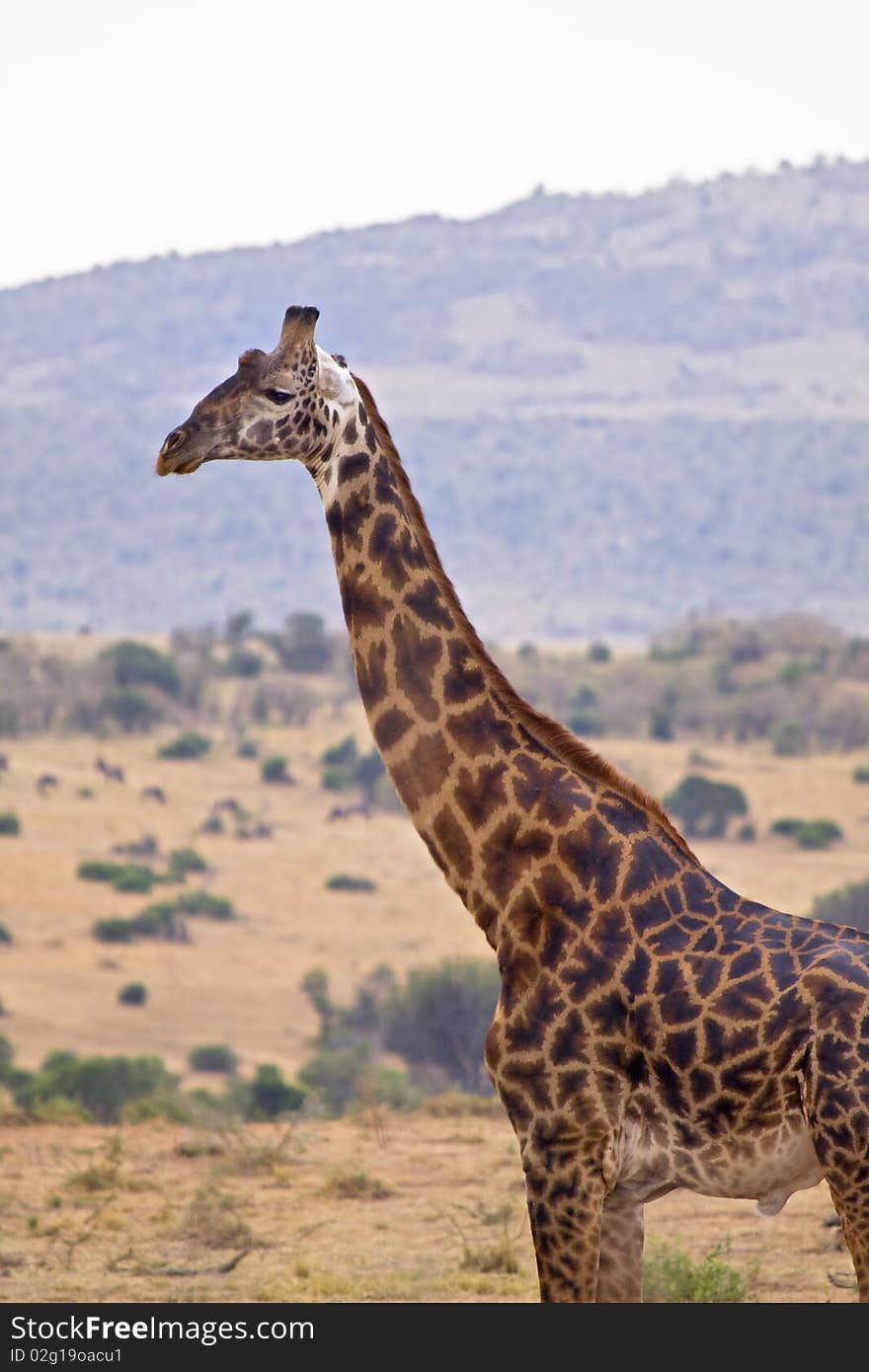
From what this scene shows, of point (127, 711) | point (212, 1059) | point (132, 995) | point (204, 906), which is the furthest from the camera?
point (127, 711)

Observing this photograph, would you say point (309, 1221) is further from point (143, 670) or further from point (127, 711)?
point (143, 670)

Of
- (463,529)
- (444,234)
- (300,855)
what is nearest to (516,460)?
(463,529)

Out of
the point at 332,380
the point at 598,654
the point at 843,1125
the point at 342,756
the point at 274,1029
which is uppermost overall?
the point at 332,380

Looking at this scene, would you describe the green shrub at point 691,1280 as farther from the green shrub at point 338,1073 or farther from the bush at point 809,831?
the bush at point 809,831

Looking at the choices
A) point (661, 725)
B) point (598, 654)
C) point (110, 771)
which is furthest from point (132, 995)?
point (598, 654)

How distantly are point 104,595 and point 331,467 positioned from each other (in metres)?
86.6

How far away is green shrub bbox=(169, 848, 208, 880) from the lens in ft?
99.1

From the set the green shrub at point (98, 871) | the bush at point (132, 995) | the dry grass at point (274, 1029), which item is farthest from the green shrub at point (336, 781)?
the bush at point (132, 995)

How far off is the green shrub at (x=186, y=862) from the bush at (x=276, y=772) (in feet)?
25.8

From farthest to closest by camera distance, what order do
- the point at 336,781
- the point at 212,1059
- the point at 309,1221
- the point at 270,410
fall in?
the point at 336,781
the point at 212,1059
the point at 309,1221
the point at 270,410

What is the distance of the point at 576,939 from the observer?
6266 millimetres

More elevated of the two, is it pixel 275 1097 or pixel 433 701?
pixel 433 701

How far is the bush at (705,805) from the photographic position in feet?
112

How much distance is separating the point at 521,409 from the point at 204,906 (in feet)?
292
